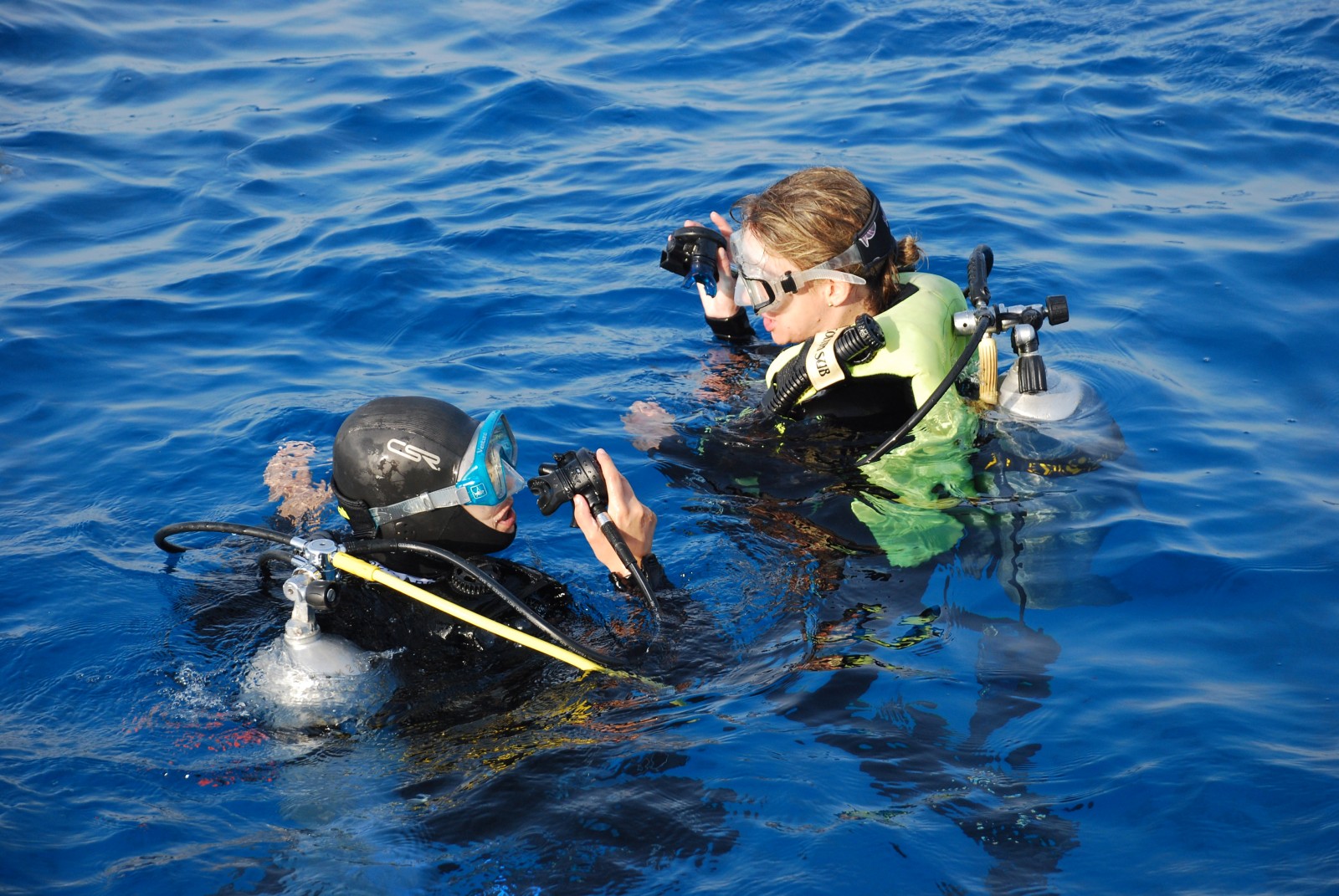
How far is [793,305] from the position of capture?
4.46 m

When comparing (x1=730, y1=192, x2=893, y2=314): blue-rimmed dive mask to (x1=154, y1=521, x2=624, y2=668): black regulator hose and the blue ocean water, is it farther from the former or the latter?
(x1=154, y1=521, x2=624, y2=668): black regulator hose

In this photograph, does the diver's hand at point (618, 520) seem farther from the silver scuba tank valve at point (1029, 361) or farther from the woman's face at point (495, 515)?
the silver scuba tank valve at point (1029, 361)

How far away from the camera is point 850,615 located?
12.6ft

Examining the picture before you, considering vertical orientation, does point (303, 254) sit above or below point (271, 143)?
below

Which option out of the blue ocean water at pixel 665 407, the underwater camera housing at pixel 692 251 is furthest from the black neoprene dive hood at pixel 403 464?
the underwater camera housing at pixel 692 251

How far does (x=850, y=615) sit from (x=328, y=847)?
1843mm

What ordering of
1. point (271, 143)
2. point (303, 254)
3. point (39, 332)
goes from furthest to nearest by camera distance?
point (271, 143)
point (303, 254)
point (39, 332)

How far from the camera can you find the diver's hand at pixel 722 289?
5367 mm

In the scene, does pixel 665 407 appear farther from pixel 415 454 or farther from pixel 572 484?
pixel 415 454

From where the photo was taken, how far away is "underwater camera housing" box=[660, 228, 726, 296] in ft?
16.8

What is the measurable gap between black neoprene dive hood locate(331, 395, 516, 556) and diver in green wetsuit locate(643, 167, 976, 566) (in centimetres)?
147

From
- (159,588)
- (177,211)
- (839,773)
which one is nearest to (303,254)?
(177,211)

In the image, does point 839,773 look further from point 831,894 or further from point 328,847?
point 328,847

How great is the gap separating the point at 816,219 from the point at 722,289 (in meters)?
1.32
